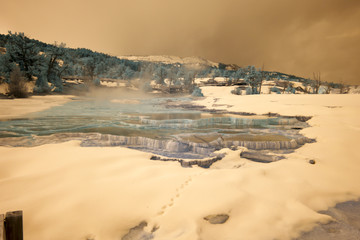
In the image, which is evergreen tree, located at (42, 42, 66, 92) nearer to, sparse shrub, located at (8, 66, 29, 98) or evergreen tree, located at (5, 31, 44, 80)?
evergreen tree, located at (5, 31, 44, 80)

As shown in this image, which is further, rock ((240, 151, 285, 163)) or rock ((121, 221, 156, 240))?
rock ((240, 151, 285, 163))

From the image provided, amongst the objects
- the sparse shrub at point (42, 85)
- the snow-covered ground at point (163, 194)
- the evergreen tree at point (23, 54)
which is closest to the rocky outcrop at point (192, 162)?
the snow-covered ground at point (163, 194)

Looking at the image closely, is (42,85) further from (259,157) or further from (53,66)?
(259,157)

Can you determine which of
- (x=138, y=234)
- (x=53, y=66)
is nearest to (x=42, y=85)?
(x=53, y=66)

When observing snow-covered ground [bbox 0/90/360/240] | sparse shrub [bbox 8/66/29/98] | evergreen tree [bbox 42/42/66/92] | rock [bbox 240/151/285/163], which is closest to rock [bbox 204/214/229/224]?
snow-covered ground [bbox 0/90/360/240]

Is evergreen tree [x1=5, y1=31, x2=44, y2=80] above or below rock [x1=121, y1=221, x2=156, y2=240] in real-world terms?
above

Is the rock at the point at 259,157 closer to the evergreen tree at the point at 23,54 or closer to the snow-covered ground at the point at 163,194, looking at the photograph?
the snow-covered ground at the point at 163,194
